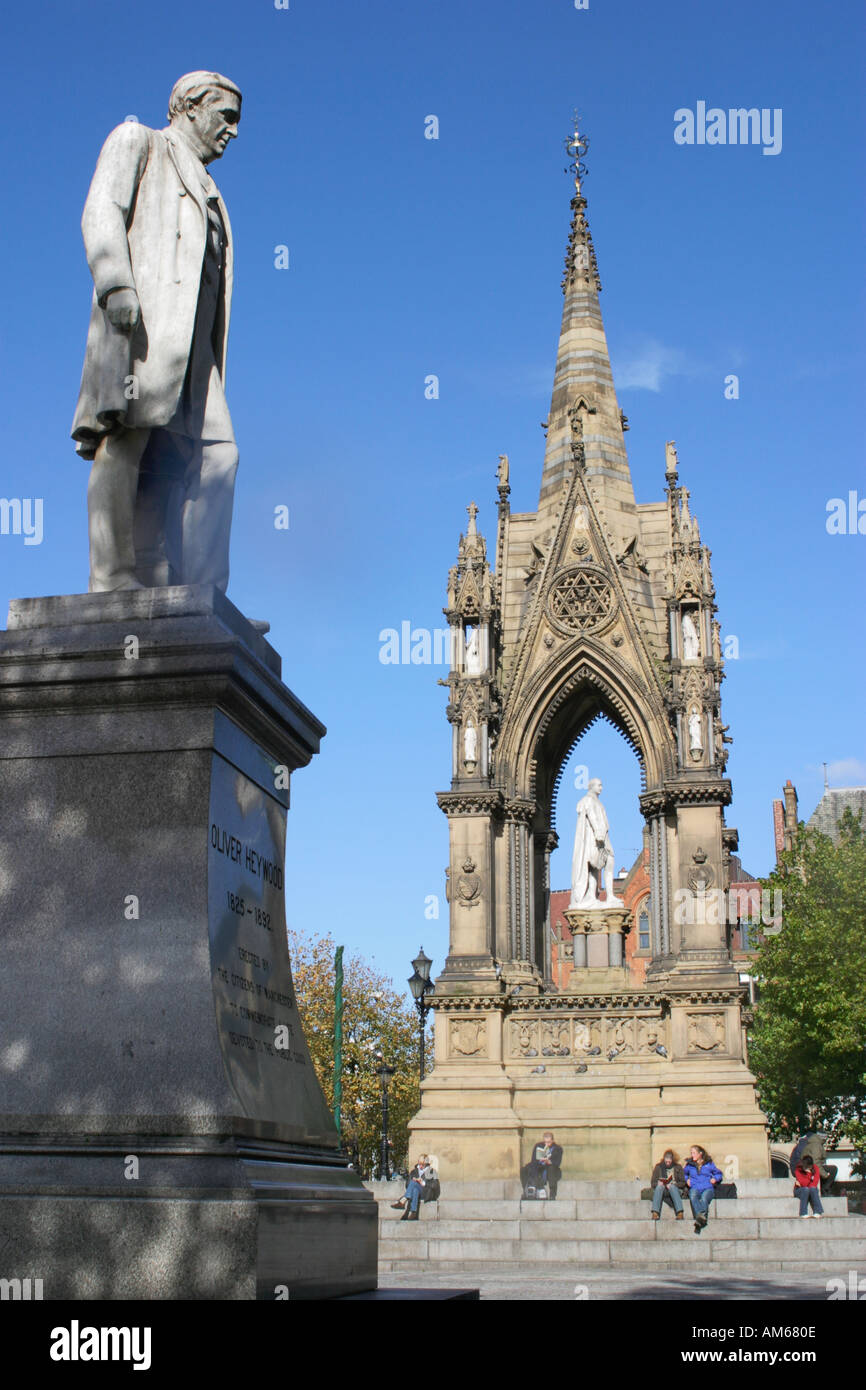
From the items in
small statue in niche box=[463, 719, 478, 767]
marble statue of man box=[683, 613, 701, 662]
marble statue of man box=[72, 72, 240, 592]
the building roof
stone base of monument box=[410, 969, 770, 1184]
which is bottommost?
stone base of monument box=[410, 969, 770, 1184]

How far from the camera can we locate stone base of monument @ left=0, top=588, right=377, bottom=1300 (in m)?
4.56

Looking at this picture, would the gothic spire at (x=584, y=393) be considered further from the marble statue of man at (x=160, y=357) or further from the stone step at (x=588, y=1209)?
the marble statue of man at (x=160, y=357)

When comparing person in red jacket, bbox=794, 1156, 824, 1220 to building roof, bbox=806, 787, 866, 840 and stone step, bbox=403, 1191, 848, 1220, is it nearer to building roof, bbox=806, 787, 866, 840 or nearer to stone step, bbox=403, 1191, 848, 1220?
stone step, bbox=403, 1191, 848, 1220

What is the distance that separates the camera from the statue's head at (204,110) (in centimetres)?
655

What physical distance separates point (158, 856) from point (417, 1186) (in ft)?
56.7

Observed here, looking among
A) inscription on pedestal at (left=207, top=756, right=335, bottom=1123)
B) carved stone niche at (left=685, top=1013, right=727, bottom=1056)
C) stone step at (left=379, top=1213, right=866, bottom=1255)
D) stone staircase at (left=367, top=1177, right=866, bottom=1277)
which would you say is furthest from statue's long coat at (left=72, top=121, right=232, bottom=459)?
carved stone niche at (left=685, top=1013, right=727, bottom=1056)

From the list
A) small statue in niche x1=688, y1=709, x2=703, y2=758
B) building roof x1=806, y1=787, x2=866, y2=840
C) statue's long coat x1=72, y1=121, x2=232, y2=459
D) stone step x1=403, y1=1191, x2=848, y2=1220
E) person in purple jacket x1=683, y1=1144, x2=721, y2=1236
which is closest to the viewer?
statue's long coat x1=72, y1=121, x2=232, y2=459

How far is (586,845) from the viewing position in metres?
27.7

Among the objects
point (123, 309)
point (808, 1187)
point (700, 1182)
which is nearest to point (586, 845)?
point (808, 1187)

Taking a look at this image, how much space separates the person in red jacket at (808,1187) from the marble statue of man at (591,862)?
7450 mm

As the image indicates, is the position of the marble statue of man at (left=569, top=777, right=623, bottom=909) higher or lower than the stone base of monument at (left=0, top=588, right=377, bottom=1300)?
higher

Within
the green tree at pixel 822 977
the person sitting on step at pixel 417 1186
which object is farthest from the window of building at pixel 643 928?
the person sitting on step at pixel 417 1186

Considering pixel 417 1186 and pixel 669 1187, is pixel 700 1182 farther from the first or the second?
pixel 417 1186
